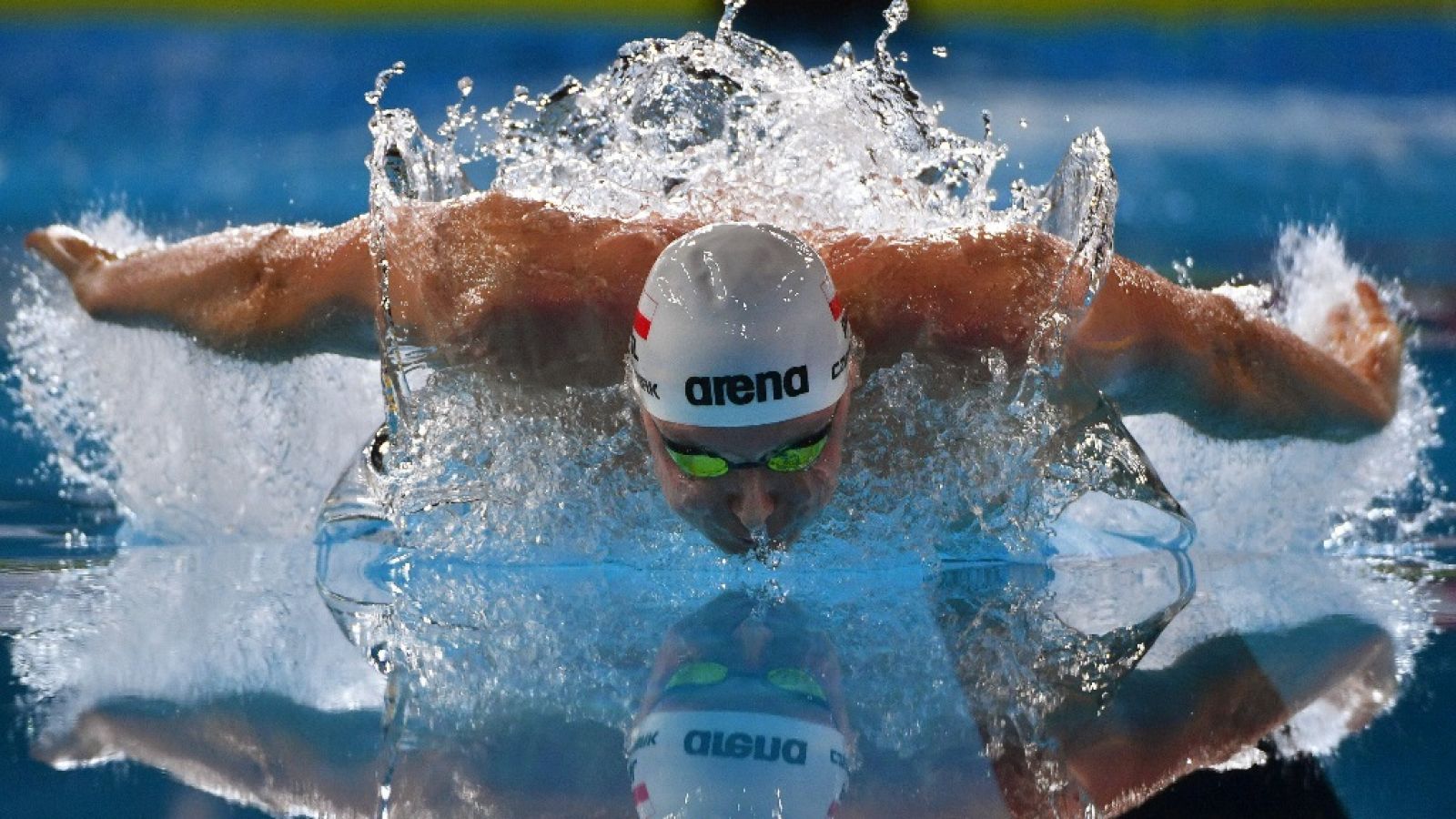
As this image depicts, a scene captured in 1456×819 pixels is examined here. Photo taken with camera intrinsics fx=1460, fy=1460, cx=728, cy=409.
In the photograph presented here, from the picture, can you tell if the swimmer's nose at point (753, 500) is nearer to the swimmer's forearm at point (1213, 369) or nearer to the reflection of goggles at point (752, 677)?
the reflection of goggles at point (752, 677)

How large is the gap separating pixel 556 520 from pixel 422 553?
336 mm

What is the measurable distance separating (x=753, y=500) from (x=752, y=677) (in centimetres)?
42

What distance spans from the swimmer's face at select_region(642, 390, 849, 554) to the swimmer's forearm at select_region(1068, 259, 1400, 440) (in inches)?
20.7

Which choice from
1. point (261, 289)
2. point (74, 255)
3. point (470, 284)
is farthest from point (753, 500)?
point (74, 255)

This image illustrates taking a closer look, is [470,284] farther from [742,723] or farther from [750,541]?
[742,723]

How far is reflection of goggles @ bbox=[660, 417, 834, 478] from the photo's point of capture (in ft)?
7.19

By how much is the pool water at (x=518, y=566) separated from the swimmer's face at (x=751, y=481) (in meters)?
0.14

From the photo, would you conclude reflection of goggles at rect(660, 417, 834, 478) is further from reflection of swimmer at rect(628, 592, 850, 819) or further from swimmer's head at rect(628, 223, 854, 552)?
reflection of swimmer at rect(628, 592, 850, 819)

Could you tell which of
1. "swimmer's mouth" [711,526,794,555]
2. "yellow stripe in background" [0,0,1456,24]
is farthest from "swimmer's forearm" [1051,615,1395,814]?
"yellow stripe in background" [0,0,1456,24]

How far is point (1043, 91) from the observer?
5938 millimetres

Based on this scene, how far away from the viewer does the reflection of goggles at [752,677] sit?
71.7 inches

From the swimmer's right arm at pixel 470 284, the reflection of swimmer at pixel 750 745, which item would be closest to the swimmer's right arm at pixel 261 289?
the swimmer's right arm at pixel 470 284

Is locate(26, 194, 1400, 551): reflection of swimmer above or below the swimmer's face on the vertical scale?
above

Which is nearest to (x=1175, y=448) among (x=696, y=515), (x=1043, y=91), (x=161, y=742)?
(x=696, y=515)
